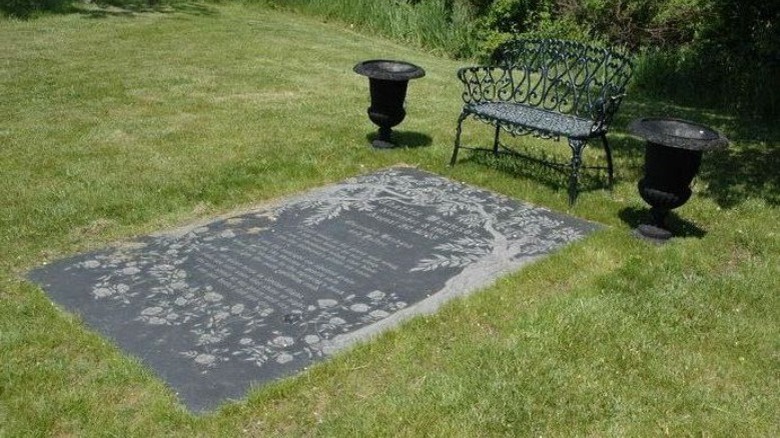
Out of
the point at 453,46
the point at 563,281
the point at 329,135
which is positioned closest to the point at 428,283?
the point at 563,281

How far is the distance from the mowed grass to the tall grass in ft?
10.9

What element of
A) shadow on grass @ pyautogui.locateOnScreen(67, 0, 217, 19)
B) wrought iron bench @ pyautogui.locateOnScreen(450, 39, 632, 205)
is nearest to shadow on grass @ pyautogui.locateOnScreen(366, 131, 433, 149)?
wrought iron bench @ pyautogui.locateOnScreen(450, 39, 632, 205)

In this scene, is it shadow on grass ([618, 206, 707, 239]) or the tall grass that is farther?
the tall grass

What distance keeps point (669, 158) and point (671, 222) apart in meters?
0.89

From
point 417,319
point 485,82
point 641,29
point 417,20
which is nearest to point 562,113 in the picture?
point 485,82

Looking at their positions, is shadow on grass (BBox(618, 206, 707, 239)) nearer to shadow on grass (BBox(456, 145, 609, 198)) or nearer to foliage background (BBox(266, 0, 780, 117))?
shadow on grass (BBox(456, 145, 609, 198))

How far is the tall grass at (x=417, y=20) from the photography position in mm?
14180

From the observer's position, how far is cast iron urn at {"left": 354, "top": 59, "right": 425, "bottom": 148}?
7359 mm

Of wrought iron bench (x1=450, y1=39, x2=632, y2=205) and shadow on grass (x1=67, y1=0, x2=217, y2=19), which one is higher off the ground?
wrought iron bench (x1=450, y1=39, x2=632, y2=205)

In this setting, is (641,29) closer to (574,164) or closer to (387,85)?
(387,85)

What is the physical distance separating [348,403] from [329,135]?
496 centimetres

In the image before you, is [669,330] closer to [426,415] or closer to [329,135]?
[426,415]

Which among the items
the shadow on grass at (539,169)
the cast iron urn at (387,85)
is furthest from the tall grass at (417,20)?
the cast iron urn at (387,85)

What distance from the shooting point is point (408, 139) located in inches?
334
